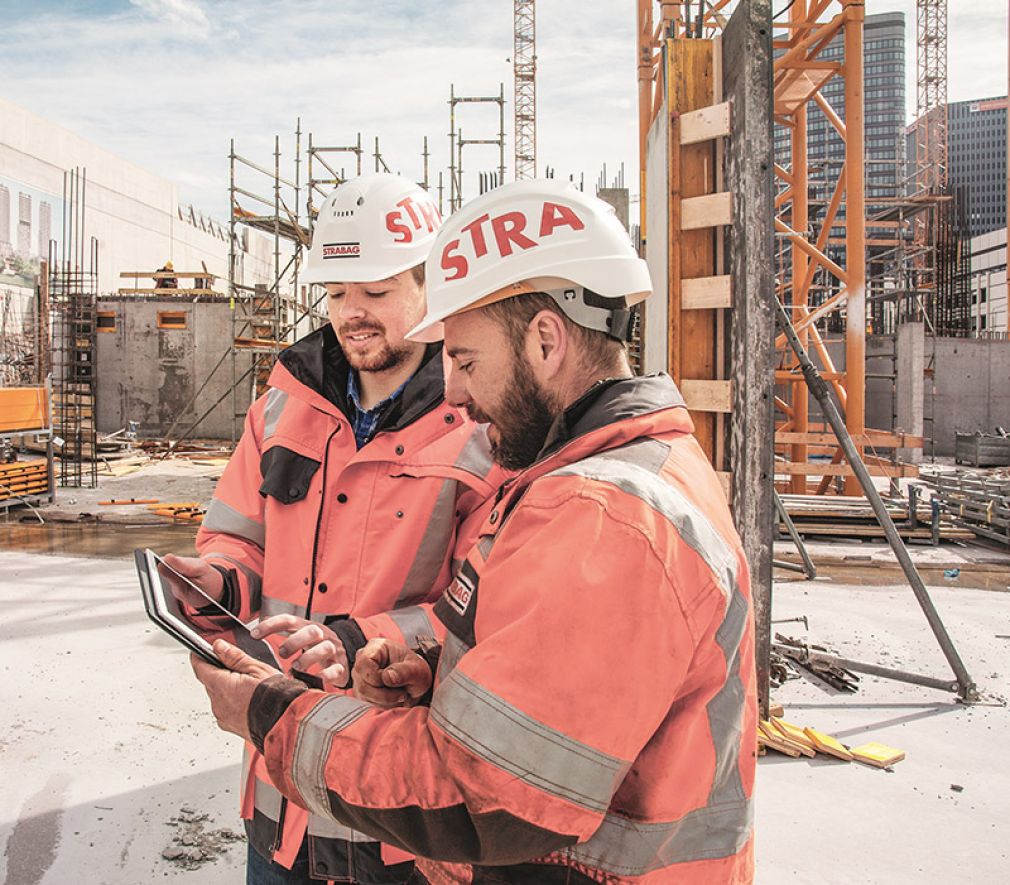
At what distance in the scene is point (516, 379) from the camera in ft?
4.35

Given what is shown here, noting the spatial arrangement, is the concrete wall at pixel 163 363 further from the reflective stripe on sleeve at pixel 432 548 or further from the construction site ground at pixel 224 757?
the reflective stripe on sleeve at pixel 432 548

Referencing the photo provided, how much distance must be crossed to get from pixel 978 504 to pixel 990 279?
50.0 m

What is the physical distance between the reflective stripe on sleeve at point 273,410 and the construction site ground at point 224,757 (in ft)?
6.14

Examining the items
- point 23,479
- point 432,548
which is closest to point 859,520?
point 432,548

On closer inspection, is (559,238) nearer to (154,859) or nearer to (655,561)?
(655,561)

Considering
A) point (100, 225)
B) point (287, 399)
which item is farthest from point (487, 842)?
point (100, 225)

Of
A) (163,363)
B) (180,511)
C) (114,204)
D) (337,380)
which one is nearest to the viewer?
(337,380)

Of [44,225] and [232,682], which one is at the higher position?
[44,225]

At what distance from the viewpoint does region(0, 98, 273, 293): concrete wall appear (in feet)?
103

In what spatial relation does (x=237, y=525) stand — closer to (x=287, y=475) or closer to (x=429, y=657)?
(x=287, y=475)

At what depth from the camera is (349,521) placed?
199 cm

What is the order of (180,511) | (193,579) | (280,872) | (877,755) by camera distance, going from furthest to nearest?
(180,511), (877,755), (193,579), (280,872)

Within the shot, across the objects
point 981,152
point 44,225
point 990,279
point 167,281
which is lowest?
point 167,281

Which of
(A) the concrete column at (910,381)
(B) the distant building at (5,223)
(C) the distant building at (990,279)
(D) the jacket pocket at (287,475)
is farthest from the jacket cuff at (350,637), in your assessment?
(C) the distant building at (990,279)
